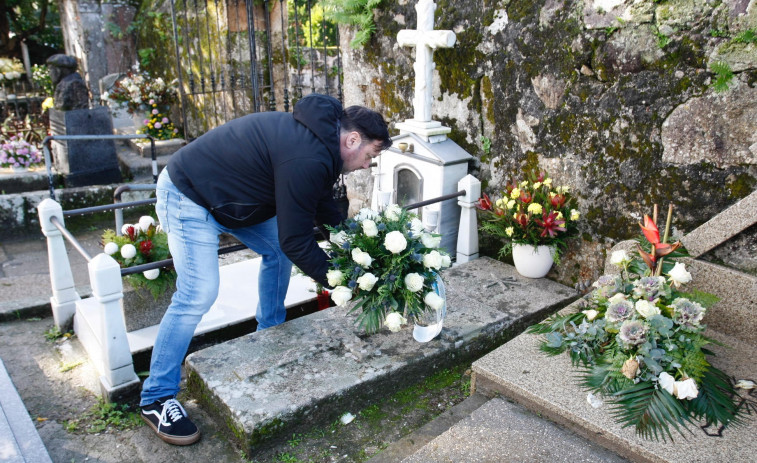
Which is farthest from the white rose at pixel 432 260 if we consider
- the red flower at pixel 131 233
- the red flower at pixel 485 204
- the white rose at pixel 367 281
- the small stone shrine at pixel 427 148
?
the red flower at pixel 131 233

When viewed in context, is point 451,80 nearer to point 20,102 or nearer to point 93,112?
point 93,112

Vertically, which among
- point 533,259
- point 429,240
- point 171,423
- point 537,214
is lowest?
point 171,423

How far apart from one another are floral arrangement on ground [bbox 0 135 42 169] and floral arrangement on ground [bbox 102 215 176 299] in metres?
4.45

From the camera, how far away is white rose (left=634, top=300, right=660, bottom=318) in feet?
8.96

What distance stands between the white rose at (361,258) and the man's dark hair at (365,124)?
57 centimetres

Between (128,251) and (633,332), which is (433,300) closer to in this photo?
(633,332)

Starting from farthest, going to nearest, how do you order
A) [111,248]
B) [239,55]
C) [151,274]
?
[239,55], [111,248], [151,274]

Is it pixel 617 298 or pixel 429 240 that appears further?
pixel 429 240

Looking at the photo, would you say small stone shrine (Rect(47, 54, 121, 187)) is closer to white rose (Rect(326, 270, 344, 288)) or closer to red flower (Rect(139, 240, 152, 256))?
red flower (Rect(139, 240, 152, 256))

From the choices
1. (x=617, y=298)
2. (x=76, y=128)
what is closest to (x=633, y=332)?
(x=617, y=298)

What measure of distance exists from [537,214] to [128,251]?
8.80 feet

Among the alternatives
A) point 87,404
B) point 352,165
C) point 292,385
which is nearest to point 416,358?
point 292,385

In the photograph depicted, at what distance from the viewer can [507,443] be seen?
258 centimetres

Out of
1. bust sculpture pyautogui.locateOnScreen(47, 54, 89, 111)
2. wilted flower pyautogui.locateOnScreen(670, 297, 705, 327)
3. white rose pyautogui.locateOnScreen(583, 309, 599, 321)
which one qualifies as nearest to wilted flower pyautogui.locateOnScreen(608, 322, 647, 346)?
wilted flower pyautogui.locateOnScreen(670, 297, 705, 327)
